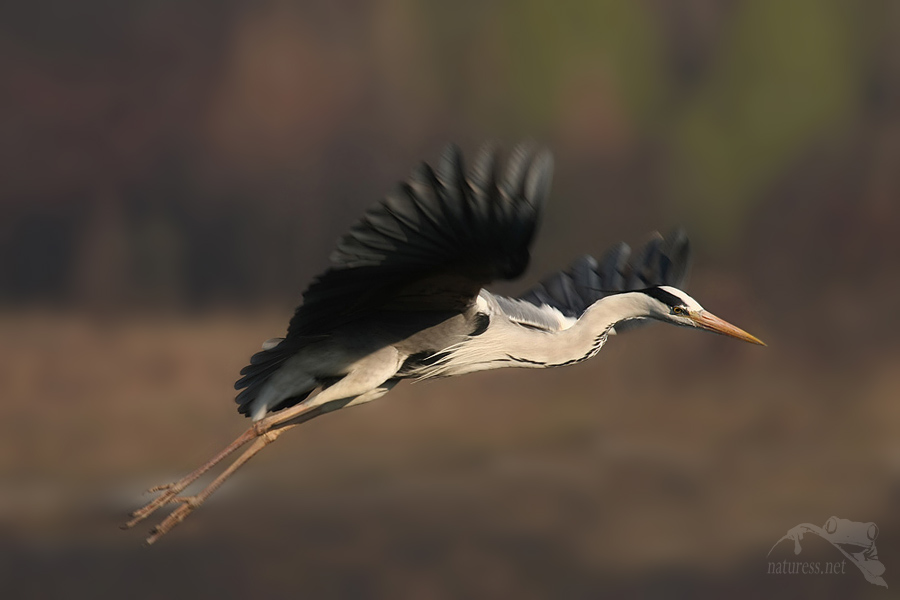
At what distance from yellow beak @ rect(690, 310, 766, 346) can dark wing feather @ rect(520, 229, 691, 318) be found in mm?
855

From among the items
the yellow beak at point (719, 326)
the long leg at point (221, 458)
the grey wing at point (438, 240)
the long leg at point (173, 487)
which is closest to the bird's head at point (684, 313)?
the yellow beak at point (719, 326)

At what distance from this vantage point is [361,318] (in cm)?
557

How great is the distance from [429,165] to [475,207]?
0.96 feet

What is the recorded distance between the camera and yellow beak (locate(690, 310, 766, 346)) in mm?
6066

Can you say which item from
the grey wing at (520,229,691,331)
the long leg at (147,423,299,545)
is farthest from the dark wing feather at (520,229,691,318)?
the long leg at (147,423,299,545)

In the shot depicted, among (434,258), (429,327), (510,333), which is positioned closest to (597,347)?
(510,333)

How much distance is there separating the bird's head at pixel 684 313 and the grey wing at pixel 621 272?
84cm

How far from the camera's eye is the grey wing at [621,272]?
272 inches

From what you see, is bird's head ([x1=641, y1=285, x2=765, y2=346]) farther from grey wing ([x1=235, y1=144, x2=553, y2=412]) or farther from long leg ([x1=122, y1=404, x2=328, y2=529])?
long leg ([x1=122, y1=404, x2=328, y2=529])

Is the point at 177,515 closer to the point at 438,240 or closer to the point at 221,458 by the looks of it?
the point at 221,458

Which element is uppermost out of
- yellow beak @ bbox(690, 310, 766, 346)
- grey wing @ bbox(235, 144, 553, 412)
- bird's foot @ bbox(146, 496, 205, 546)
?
grey wing @ bbox(235, 144, 553, 412)

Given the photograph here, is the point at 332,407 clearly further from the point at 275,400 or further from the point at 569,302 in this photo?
the point at 569,302

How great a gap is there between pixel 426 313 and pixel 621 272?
6.22 ft

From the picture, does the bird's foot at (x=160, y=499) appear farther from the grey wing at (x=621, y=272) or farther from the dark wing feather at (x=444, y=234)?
the grey wing at (x=621, y=272)
